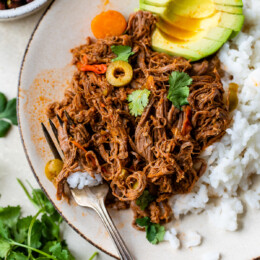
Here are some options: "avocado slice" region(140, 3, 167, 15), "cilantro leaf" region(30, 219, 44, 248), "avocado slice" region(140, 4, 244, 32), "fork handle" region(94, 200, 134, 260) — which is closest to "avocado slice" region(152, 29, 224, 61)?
"avocado slice" region(140, 4, 244, 32)

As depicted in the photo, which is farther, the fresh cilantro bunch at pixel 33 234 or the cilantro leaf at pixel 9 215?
the cilantro leaf at pixel 9 215

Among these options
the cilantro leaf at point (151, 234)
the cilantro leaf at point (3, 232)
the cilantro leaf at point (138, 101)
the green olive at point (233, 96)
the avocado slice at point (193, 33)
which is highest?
the avocado slice at point (193, 33)

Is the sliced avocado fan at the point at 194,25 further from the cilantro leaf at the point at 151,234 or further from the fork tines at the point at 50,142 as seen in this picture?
the cilantro leaf at the point at 151,234

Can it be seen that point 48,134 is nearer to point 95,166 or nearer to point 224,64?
point 95,166

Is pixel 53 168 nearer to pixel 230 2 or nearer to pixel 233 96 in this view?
pixel 233 96

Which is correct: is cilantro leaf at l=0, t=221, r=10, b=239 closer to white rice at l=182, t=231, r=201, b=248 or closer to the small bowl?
white rice at l=182, t=231, r=201, b=248

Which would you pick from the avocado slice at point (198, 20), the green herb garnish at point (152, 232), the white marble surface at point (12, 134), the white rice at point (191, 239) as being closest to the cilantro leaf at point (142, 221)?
the green herb garnish at point (152, 232)

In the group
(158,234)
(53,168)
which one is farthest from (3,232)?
(158,234)

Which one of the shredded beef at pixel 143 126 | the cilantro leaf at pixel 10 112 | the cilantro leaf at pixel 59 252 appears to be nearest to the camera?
the shredded beef at pixel 143 126
